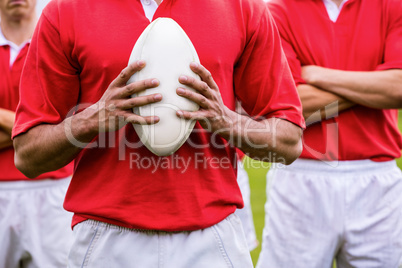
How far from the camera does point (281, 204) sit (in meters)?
2.99

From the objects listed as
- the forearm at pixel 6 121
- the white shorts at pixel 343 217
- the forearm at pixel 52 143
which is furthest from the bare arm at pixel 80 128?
the white shorts at pixel 343 217

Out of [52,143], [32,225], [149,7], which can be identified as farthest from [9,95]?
[149,7]

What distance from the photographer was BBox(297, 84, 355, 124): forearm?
2773 mm

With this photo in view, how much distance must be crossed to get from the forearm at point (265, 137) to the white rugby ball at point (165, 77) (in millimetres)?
192

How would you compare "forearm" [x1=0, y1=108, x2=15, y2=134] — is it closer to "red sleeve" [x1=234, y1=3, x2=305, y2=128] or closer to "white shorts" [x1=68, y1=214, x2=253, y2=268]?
"white shorts" [x1=68, y1=214, x2=253, y2=268]

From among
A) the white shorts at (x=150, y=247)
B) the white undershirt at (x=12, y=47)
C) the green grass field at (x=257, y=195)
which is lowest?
the green grass field at (x=257, y=195)

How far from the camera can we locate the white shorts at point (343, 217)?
9.23 ft

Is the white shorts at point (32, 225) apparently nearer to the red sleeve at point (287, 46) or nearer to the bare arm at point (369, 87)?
the red sleeve at point (287, 46)

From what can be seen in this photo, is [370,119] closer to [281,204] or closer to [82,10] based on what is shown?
[281,204]

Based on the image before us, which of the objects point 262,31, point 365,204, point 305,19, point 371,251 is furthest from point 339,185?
point 262,31

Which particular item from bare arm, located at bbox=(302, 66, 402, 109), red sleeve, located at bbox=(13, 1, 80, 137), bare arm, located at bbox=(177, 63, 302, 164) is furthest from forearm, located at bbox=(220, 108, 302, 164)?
bare arm, located at bbox=(302, 66, 402, 109)

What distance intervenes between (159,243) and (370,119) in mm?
1364

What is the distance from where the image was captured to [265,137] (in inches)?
81.6

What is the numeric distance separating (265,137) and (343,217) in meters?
0.97
